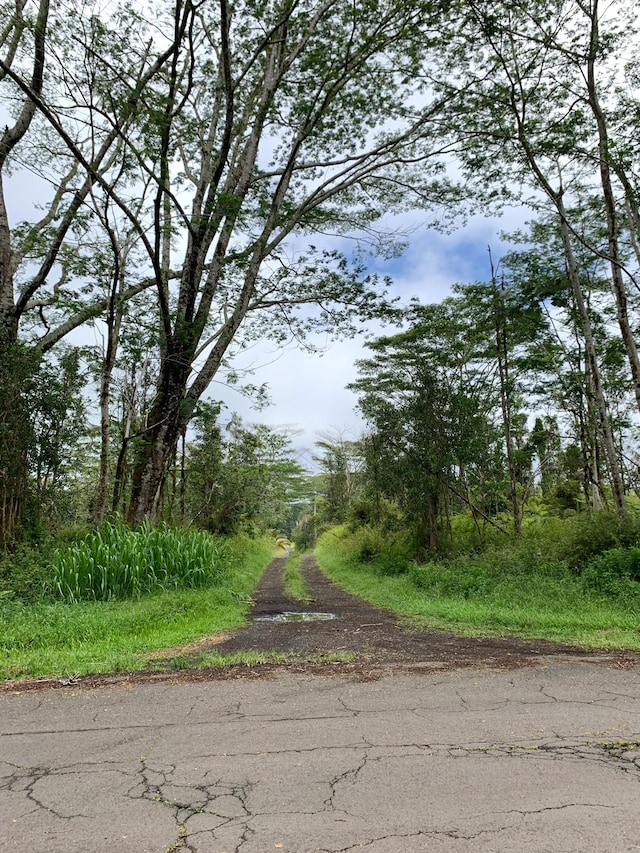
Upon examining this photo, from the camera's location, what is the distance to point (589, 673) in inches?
183

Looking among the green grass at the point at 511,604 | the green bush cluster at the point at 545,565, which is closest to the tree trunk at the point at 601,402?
the green bush cluster at the point at 545,565

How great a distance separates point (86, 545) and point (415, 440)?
8.39 m

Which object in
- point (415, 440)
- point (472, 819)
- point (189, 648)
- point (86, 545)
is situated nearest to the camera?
point (472, 819)

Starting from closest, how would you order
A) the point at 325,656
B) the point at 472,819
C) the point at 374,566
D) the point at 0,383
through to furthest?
the point at 472,819 → the point at 325,656 → the point at 0,383 → the point at 374,566

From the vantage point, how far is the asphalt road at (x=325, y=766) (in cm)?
228

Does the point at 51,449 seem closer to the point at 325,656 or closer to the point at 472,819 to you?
the point at 325,656

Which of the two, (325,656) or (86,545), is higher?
(86,545)

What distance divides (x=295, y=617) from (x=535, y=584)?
448 centimetres

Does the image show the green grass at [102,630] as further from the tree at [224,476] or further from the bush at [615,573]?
the tree at [224,476]

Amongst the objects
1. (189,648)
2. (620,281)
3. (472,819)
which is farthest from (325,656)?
(620,281)

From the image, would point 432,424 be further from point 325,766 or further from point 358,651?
point 325,766

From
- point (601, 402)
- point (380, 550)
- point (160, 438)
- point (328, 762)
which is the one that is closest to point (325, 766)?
point (328, 762)

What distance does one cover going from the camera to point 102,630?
21.0 feet

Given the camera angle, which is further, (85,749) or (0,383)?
(0,383)
